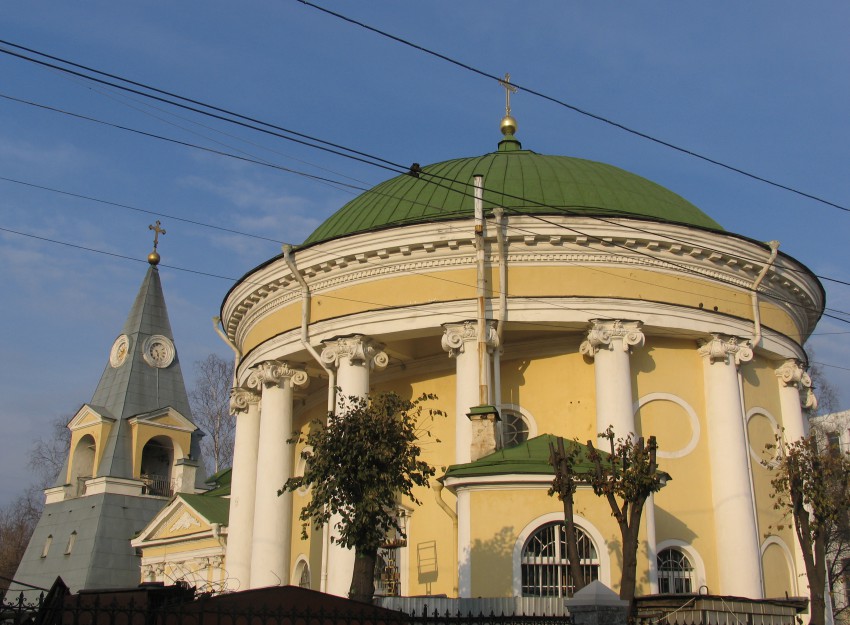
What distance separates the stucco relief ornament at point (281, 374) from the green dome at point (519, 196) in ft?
8.06

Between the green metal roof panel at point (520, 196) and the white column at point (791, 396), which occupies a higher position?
the green metal roof panel at point (520, 196)

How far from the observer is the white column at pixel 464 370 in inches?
674

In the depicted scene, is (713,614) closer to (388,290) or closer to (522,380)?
(522,380)

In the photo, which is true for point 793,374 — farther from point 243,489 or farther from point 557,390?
point 243,489

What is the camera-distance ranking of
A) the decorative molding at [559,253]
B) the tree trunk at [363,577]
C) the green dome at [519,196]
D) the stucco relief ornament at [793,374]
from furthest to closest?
the stucco relief ornament at [793,374] → the green dome at [519,196] → the decorative molding at [559,253] → the tree trunk at [363,577]

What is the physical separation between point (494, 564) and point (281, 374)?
7.03 metres

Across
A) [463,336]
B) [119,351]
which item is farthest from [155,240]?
[463,336]

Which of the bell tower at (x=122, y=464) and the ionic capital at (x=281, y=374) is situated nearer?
the ionic capital at (x=281, y=374)

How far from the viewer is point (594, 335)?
17500 mm

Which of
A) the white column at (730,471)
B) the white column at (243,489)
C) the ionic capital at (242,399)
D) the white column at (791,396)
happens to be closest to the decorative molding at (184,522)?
the white column at (243,489)

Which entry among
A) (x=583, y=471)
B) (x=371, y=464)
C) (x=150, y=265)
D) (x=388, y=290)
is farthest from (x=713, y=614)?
(x=150, y=265)

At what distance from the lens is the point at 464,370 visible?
1752cm

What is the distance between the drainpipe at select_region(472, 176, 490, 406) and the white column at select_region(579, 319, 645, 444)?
6.08 ft

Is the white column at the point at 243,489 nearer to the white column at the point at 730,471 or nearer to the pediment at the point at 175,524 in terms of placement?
the pediment at the point at 175,524
